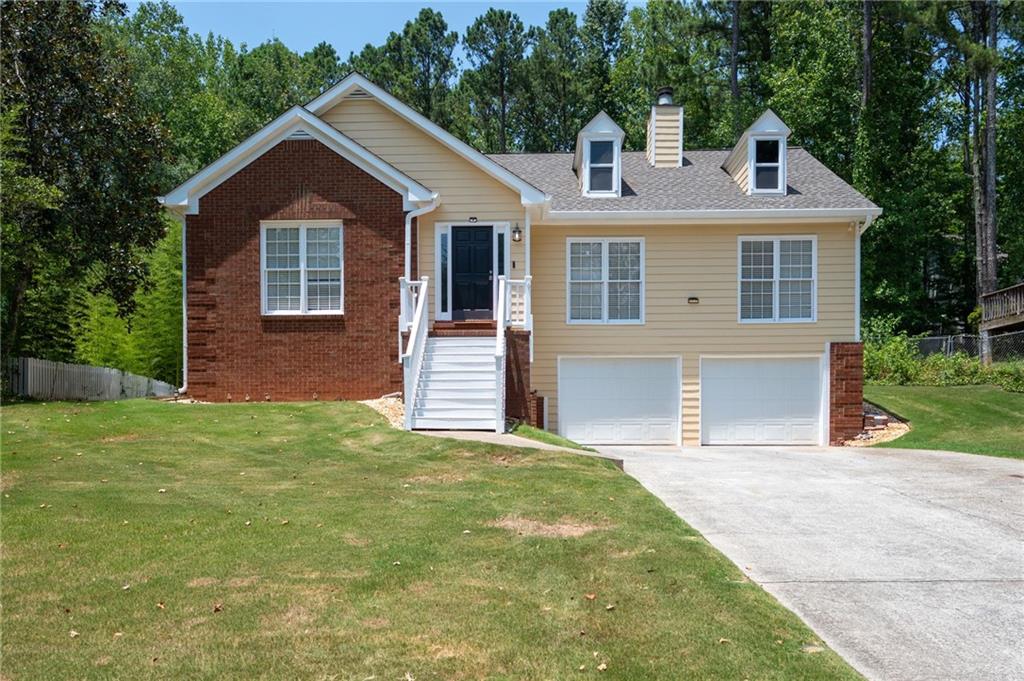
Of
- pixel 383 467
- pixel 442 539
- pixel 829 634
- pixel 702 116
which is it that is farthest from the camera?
pixel 702 116

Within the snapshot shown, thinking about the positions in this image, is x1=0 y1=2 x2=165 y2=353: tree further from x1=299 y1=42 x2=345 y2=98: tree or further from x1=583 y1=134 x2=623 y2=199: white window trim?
x1=299 y1=42 x2=345 y2=98: tree

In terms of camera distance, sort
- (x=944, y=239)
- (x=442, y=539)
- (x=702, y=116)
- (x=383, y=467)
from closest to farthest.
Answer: (x=442, y=539), (x=383, y=467), (x=944, y=239), (x=702, y=116)

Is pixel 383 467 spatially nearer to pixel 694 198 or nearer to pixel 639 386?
pixel 639 386

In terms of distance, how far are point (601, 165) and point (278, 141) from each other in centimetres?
701

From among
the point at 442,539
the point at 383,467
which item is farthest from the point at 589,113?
the point at 442,539

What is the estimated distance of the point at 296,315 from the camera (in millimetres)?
17203

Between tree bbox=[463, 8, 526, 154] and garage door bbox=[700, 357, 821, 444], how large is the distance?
84.1 ft

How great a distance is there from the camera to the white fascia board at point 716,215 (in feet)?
59.8

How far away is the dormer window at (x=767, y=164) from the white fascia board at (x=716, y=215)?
1166mm

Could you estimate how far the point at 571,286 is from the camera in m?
18.9

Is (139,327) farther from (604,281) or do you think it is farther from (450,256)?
(604,281)

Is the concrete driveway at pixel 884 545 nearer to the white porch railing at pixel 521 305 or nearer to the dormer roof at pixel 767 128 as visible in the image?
the white porch railing at pixel 521 305

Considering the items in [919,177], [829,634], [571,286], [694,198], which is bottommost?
[829,634]

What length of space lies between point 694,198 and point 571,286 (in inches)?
131
